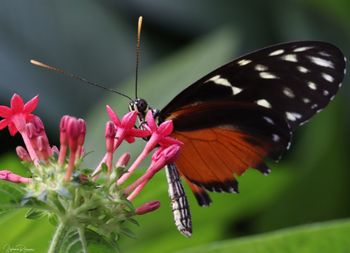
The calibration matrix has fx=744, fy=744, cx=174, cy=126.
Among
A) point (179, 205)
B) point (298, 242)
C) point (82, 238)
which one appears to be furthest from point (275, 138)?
point (82, 238)

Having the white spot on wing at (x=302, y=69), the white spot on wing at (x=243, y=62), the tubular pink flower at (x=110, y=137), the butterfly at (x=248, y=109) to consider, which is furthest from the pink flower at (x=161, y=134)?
the white spot on wing at (x=302, y=69)

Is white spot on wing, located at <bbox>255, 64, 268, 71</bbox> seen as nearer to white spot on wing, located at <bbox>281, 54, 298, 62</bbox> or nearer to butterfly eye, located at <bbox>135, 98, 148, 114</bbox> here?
white spot on wing, located at <bbox>281, 54, 298, 62</bbox>

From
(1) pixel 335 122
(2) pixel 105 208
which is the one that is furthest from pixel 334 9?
(2) pixel 105 208

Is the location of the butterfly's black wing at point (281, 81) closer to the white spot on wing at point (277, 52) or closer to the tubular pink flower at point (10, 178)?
the white spot on wing at point (277, 52)

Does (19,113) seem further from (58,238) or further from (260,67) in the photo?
(260,67)

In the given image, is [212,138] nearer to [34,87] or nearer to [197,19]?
[34,87]

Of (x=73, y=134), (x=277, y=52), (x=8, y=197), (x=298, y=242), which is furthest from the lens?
(x=277, y=52)

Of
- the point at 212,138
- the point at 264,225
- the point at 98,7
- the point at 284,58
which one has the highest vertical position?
the point at 98,7
